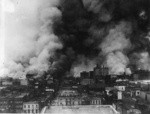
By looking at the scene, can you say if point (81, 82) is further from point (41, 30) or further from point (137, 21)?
point (137, 21)

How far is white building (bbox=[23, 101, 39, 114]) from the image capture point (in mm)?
13881

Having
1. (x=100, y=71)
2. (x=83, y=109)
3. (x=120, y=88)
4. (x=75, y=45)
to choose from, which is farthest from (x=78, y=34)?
(x=83, y=109)

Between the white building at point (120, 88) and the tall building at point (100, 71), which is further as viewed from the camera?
the tall building at point (100, 71)

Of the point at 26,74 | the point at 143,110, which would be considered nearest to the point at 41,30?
the point at 26,74

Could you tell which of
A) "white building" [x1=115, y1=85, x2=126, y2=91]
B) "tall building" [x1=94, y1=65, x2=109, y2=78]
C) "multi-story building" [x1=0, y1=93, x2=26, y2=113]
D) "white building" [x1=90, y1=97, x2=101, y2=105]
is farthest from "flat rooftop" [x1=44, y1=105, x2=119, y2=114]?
"tall building" [x1=94, y1=65, x2=109, y2=78]

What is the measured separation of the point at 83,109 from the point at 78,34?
9.26 m

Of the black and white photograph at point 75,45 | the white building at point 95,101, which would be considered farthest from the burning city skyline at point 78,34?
the white building at point 95,101

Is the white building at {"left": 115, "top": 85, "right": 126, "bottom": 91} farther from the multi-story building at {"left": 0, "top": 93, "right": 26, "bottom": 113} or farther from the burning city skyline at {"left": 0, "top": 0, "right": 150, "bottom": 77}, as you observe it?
the multi-story building at {"left": 0, "top": 93, "right": 26, "bottom": 113}

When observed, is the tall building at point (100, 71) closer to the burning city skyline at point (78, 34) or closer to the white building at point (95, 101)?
the burning city skyline at point (78, 34)

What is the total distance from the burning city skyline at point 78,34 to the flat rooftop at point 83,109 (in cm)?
650

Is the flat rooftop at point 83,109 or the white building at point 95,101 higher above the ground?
the white building at point 95,101

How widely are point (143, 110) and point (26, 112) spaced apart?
5.15m

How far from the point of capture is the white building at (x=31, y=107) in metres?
13.9

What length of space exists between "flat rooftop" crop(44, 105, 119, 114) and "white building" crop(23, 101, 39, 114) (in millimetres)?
510
